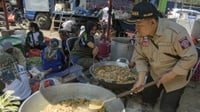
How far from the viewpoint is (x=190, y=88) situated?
186 inches

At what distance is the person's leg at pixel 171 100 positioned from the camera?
8.58ft

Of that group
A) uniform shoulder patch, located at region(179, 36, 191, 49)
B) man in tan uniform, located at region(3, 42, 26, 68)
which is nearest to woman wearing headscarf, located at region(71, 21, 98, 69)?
man in tan uniform, located at region(3, 42, 26, 68)

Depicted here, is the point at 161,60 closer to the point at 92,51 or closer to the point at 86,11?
the point at 92,51

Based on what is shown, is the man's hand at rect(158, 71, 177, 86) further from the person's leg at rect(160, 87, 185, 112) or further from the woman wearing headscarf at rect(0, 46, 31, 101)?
the woman wearing headscarf at rect(0, 46, 31, 101)

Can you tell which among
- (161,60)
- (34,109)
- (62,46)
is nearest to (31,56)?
(62,46)

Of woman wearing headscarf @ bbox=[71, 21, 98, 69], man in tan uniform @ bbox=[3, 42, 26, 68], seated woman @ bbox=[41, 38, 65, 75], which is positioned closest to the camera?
man in tan uniform @ bbox=[3, 42, 26, 68]

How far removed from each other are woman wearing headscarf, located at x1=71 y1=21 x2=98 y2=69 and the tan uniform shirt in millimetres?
1946

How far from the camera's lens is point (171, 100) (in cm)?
265

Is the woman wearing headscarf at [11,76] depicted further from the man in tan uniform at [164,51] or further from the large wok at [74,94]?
the man in tan uniform at [164,51]

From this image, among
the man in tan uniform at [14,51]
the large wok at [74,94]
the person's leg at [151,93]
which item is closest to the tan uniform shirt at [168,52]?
the person's leg at [151,93]

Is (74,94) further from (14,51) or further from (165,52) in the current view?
(14,51)

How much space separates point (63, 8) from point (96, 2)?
1.40m

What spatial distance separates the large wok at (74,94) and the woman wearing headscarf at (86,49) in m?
1.93

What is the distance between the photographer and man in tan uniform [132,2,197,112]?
7.27 feet
